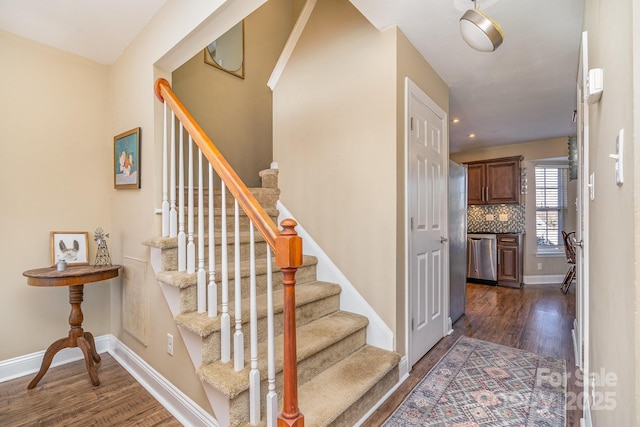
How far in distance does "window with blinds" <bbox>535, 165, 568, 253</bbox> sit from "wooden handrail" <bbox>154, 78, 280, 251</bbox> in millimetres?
5907

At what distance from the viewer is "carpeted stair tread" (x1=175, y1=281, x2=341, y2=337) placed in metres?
1.58

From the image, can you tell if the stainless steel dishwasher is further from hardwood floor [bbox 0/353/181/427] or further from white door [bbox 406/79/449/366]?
hardwood floor [bbox 0/353/181/427]

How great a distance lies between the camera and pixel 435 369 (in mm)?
2346

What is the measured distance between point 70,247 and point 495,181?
19.8ft

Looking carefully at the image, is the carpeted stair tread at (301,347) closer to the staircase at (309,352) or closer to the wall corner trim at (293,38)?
the staircase at (309,352)

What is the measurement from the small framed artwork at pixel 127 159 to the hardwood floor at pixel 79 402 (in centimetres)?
142

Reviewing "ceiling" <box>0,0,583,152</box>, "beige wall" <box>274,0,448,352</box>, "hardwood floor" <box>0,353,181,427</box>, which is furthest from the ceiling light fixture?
"hardwood floor" <box>0,353,181,427</box>

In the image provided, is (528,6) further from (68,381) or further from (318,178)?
(68,381)

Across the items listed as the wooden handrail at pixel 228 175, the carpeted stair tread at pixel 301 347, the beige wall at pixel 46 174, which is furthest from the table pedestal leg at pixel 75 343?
the wooden handrail at pixel 228 175

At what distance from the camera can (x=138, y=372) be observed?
2.26 m

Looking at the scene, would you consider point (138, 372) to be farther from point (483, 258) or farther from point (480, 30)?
point (483, 258)

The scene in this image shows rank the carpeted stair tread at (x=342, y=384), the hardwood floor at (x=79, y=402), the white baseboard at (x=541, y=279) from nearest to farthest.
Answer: the carpeted stair tread at (x=342, y=384), the hardwood floor at (x=79, y=402), the white baseboard at (x=541, y=279)

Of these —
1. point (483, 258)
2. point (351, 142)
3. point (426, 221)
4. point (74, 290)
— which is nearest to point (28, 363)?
point (74, 290)

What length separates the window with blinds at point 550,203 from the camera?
560 cm
